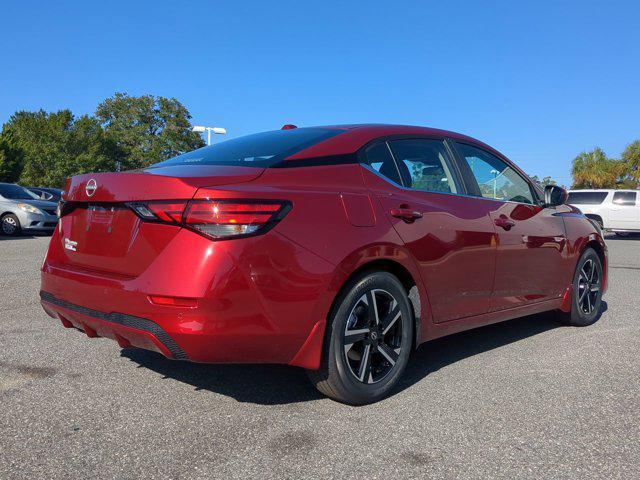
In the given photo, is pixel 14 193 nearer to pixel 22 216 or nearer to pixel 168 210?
pixel 22 216

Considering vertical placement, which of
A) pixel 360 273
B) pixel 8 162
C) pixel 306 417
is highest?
pixel 8 162

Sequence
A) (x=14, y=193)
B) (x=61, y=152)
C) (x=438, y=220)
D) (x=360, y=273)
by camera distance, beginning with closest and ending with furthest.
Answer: (x=360, y=273)
(x=438, y=220)
(x=14, y=193)
(x=61, y=152)

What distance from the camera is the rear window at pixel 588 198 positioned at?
21341 mm

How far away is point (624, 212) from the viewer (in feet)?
68.0

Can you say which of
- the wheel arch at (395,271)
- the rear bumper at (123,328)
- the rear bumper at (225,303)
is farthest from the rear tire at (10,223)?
the wheel arch at (395,271)

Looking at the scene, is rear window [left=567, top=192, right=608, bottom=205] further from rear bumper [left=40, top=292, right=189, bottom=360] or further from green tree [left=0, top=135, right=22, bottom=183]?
green tree [left=0, top=135, right=22, bottom=183]

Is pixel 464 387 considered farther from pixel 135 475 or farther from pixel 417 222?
pixel 135 475

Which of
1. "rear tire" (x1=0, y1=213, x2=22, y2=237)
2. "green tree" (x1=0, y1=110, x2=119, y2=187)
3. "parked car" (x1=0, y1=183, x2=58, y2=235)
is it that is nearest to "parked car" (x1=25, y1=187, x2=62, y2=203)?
"parked car" (x1=0, y1=183, x2=58, y2=235)

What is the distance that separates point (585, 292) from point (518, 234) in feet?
4.94

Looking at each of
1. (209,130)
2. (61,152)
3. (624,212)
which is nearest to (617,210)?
(624,212)

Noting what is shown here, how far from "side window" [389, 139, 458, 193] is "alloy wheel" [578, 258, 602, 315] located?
209 cm

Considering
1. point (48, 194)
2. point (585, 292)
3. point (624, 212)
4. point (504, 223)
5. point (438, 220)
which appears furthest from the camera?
point (48, 194)

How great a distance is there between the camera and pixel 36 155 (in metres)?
50.3

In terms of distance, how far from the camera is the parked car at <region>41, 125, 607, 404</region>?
2672mm
